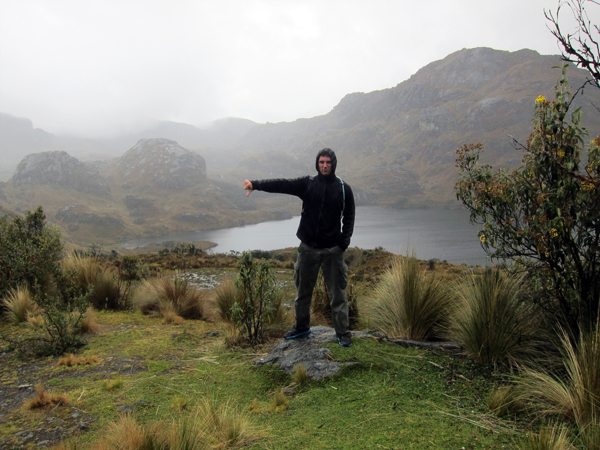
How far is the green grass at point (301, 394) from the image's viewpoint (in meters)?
2.17

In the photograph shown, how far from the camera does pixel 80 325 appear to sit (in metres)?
4.83

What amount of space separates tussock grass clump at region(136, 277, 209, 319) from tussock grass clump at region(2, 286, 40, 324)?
1.66 meters

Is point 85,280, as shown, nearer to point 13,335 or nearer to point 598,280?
point 13,335

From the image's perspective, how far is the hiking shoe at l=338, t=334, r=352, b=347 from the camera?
373 centimetres

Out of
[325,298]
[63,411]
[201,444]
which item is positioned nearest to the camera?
[201,444]

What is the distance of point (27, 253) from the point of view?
20.6ft

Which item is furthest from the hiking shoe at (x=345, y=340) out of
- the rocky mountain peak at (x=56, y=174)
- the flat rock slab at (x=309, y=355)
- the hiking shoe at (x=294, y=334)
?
the rocky mountain peak at (x=56, y=174)

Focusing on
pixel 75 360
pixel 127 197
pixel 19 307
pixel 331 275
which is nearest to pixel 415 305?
pixel 331 275

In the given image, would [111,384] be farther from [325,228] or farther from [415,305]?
[415,305]

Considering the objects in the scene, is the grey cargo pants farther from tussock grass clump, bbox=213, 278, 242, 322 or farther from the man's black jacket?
tussock grass clump, bbox=213, 278, 242, 322

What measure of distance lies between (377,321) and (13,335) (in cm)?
508

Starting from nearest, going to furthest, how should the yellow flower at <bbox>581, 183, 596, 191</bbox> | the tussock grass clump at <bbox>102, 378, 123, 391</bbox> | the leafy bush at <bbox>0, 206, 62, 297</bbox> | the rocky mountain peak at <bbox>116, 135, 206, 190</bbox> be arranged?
the yellow flower at <bbox>581, 183, 596, 191</bbox> → the tussock grass clump at <bbox>102, 378, 123, 391</bbox> → the leafy bush at <bbox>0, 206, 62, 297</bbox> → the rocky mountain peak at <bbox>116, 135, 206, 190</bbox>

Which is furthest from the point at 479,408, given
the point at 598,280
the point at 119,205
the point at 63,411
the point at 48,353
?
the point at 119,205

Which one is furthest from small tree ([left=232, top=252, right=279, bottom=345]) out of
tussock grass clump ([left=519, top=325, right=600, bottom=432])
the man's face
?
tussock grass clump ([left=519, top=325, right=600, bottom=432])
